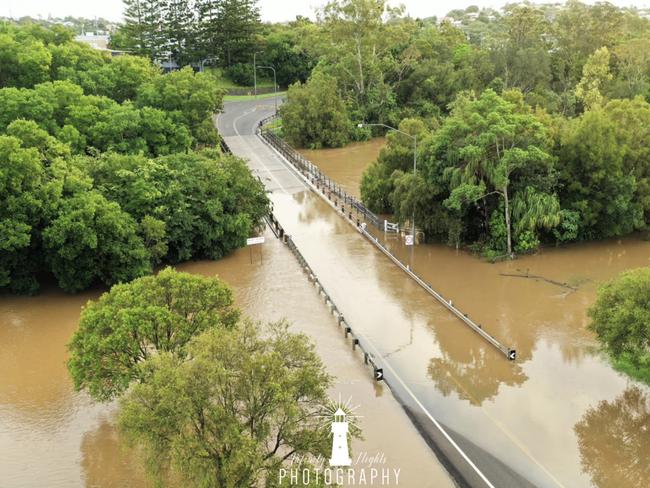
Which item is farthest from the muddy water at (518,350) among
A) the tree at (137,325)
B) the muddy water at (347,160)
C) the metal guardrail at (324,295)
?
the muddy water at (347,160)

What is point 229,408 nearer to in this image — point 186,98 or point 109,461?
point 109,461

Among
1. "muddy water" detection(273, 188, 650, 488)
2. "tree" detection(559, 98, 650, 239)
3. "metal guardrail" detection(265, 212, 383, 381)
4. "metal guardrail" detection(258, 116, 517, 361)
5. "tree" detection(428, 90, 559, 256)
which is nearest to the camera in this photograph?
"muddy water" detection(273, 188, 650, 488)

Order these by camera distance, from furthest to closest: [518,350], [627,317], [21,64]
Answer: [21,64]
[518,350]
[627,317]

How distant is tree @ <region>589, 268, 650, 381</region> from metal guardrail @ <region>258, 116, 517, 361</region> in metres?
4.16

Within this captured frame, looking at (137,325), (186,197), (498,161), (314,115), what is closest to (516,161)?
(498,161)

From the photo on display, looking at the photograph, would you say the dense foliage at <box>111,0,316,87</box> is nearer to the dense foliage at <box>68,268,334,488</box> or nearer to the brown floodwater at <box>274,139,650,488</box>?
the brown floodwater at <box>274,139,650,488</box>

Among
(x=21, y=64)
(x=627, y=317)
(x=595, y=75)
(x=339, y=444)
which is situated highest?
(x=21, y=64)

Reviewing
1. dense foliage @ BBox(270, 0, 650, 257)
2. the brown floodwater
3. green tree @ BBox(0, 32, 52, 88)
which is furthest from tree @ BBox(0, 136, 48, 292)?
green tree @ BBox(0, 32, 52, 88)

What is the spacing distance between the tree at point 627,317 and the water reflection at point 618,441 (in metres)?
1.48

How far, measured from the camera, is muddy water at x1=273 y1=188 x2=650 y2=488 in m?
20.4

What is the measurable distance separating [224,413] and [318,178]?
1564 inches

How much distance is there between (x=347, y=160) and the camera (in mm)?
63688

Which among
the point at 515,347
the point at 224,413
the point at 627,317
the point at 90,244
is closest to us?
the point at 224,413

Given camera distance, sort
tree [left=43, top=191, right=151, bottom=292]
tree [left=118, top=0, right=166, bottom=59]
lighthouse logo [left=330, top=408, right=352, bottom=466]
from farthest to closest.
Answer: tree [left=118, top=0, right=166, bottom=59]
tree [left=43, top=191, right=151, bottom=292]
lighthouse logo [left=330, top=408, right=352, bottom=466]
